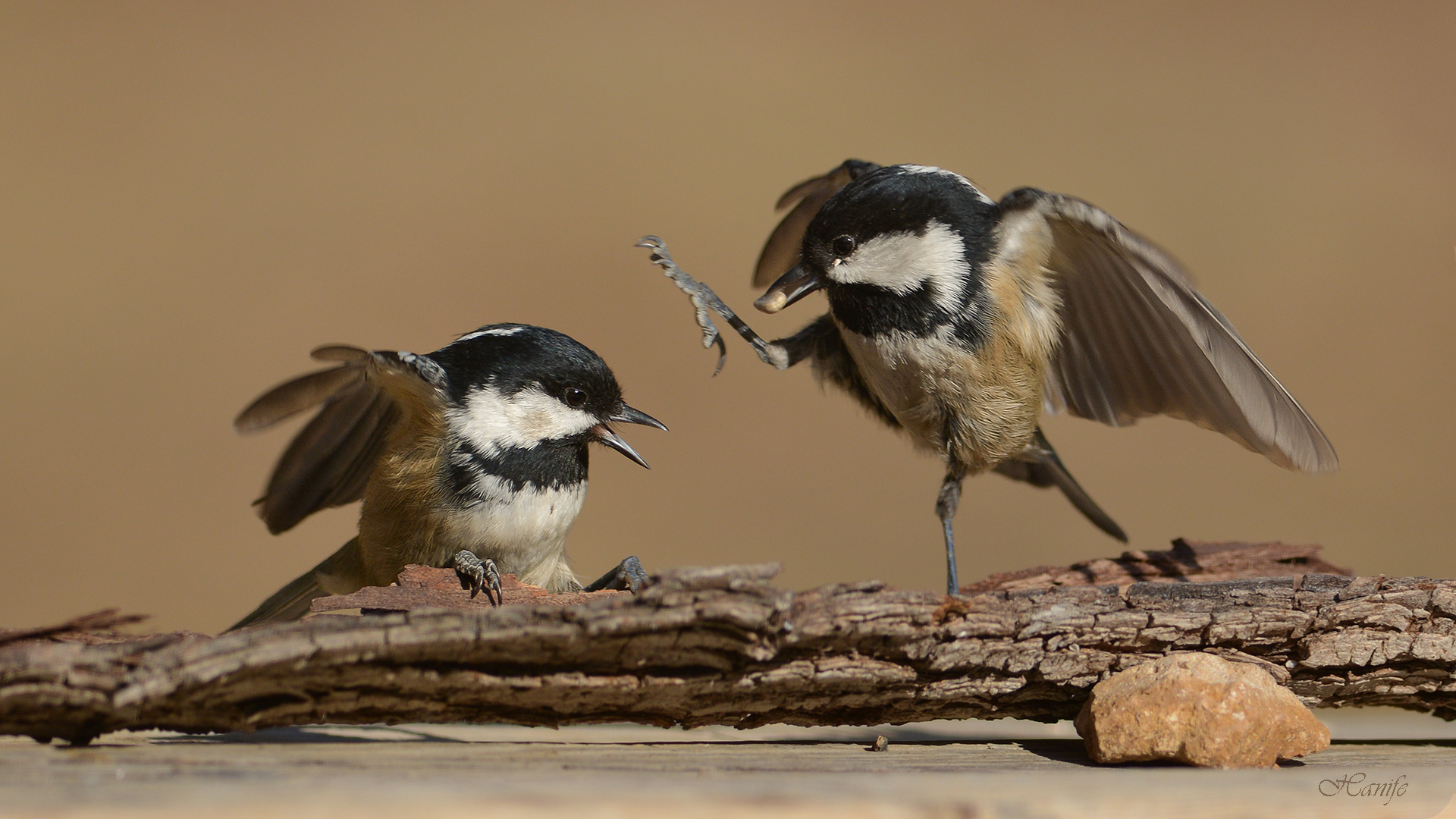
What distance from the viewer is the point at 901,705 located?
5.91 feet

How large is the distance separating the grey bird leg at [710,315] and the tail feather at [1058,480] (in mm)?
692

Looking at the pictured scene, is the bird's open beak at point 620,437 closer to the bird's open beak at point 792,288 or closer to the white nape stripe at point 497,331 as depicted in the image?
the white nape stripe at point 497,331

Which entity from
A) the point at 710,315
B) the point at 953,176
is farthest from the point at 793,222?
the point at 953,176

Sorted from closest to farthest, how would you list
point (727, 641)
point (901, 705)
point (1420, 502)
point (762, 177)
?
point (727, 641)
point (901, 705)
point (1420, 502)
point (762, 177)

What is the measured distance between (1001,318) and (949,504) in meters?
0.44

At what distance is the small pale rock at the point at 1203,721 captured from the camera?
5.23 ft

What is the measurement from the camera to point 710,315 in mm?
2686

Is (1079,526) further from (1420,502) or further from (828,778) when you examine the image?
(828,778)

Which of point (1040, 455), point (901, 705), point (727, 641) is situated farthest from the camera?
point (1040, 455)

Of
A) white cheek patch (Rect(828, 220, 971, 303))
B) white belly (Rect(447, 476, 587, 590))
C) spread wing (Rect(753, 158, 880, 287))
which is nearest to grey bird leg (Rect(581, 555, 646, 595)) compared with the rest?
white belly (Rect(447, 476, 587, 590))

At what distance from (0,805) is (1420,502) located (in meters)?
6.80

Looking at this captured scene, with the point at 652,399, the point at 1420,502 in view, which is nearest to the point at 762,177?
the point at 652,399

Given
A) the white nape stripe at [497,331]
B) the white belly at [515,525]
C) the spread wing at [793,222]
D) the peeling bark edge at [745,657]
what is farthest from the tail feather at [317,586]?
the spread wing at [793,222]

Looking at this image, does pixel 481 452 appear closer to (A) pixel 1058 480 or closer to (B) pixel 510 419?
(B) pixel 510 419
